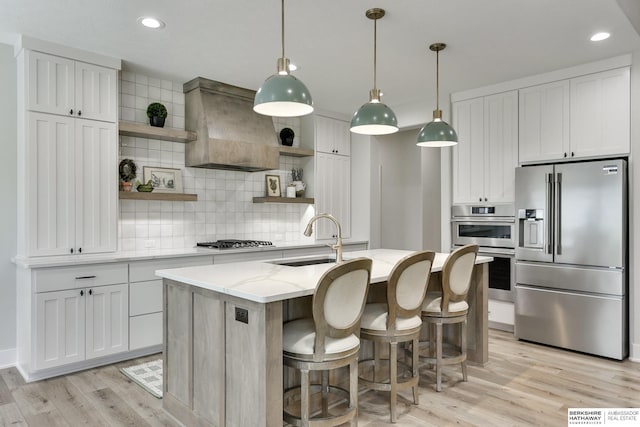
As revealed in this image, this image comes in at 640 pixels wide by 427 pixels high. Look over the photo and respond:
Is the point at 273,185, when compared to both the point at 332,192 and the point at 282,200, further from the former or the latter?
the point at 332,192

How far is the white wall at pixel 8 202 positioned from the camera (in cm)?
344

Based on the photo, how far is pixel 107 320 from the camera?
352 cm

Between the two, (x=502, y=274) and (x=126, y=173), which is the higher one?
(x=126, y=173)

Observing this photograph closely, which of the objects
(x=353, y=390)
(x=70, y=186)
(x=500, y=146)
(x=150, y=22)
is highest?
(x=150, y=22)

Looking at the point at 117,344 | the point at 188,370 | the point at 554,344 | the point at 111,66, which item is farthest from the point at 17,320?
the point at 554,344

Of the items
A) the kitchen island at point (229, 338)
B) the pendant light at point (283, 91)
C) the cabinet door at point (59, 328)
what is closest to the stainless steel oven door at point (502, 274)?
the kitchen island at point (229, 338)

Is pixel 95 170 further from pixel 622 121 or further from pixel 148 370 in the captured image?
pixel 622 121

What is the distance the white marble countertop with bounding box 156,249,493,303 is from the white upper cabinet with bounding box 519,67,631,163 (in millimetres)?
2029

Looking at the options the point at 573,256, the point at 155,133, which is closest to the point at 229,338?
the point at 155,133

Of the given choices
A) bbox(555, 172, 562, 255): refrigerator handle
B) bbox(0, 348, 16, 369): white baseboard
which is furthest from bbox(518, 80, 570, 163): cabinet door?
bbox(0, 348, 16, 369): white baseboard

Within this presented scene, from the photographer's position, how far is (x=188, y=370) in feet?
7.98

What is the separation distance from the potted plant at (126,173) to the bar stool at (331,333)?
99.6 inches

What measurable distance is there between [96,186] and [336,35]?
7.83 feet

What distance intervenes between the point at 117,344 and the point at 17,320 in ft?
2.72
